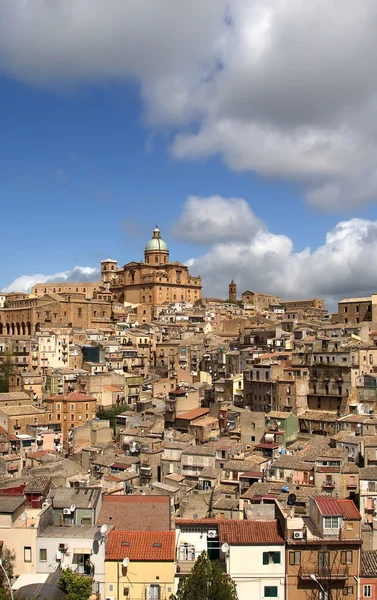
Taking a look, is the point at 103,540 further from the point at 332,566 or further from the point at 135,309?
the point at 135,309

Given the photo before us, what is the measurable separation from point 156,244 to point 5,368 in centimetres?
5005

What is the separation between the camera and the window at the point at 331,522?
62.3 ft

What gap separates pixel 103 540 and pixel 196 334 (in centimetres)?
5189

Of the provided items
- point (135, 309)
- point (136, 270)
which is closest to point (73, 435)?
point (135, 309)

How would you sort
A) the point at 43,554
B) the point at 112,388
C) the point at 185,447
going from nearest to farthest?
the point at 43,554 < the point at 185,447 < the point at 112,388

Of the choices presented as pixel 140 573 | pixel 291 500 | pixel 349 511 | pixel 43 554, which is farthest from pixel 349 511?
pixel 43 554

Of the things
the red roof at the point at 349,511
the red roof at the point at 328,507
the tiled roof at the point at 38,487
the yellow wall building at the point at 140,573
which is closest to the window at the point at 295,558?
the red roof at the point at 328,507

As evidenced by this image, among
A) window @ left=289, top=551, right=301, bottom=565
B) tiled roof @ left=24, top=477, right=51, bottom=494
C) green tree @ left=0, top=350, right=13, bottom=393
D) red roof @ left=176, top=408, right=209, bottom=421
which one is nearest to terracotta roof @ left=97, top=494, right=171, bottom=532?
tiled roof @ left=24, top=477, right=51, bottom=494

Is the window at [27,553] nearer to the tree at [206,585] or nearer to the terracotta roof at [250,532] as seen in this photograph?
the tree at [206,585]

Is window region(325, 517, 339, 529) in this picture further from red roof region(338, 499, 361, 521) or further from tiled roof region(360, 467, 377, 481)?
tiled roof region(360, 467, 377, 481)

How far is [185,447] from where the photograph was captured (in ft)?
120

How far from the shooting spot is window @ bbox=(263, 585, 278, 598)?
18.7 meters

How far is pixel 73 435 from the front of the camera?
43031 mm

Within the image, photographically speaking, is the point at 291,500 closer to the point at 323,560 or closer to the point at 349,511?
the point at 349,511
